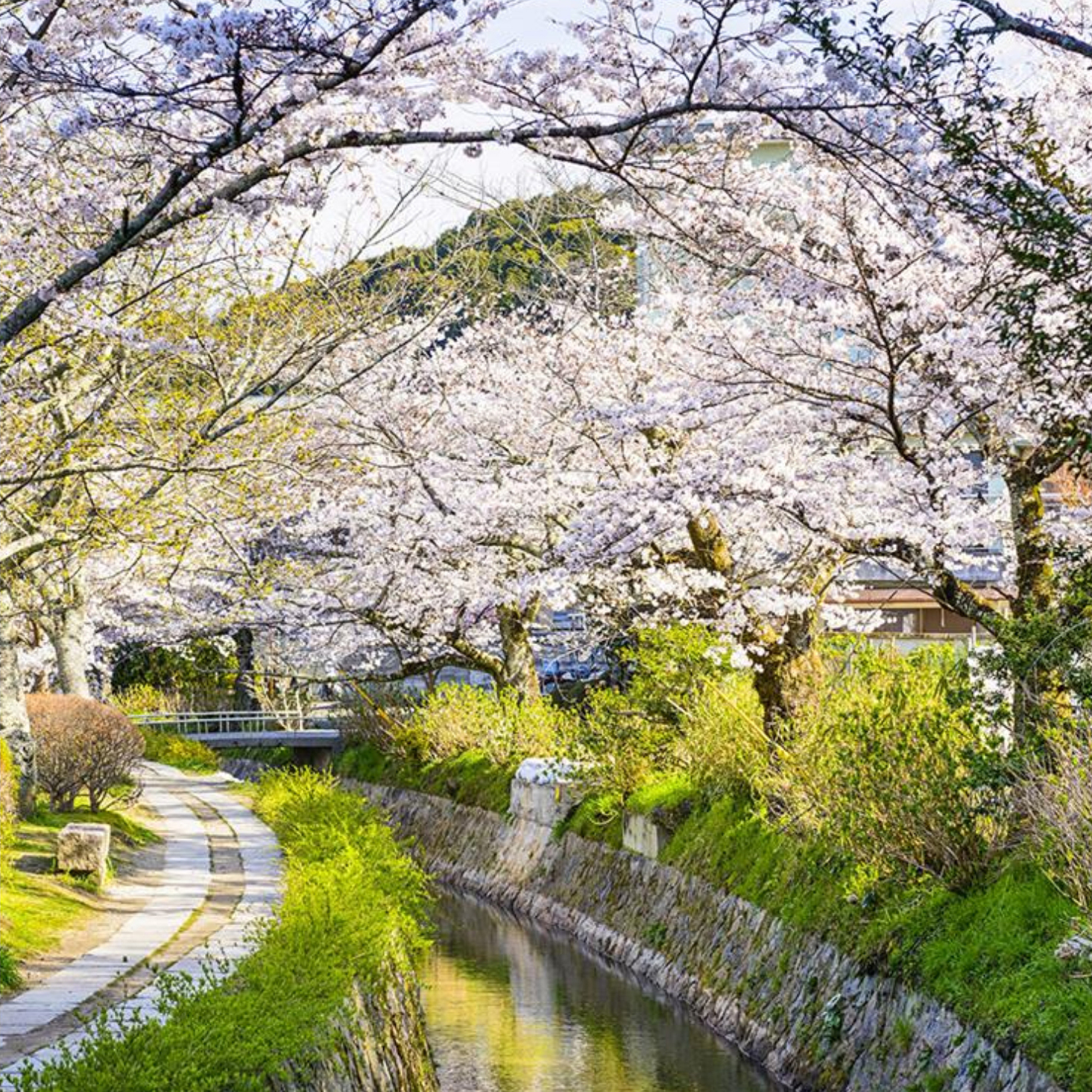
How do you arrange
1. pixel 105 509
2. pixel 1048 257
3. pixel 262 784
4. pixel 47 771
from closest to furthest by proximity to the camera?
pixel 1048 257
pixel 105 509
pixel 47 771
pixel 262 784

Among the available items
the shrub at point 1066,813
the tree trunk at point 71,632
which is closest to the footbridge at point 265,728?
the tree trunk at point 71,632

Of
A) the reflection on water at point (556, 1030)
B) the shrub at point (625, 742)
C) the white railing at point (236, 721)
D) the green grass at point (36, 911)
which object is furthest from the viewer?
the white railing at point (236, 721)

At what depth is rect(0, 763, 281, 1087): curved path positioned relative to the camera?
9.05 meters

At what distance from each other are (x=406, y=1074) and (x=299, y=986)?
261 centimetres

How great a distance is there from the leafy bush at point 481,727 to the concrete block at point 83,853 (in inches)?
304

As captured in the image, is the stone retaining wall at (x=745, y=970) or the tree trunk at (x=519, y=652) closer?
the stone retaining wall at (x=745, y=970)

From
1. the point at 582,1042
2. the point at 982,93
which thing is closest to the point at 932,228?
the point at 982,93

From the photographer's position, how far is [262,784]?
2500 centimetres

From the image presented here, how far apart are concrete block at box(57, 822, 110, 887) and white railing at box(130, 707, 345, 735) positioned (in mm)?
20674

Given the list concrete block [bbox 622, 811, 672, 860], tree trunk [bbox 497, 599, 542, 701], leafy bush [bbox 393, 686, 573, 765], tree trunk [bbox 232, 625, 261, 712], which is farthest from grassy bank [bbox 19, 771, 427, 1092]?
tree trunk [bbox 232, 625, 261, 712]

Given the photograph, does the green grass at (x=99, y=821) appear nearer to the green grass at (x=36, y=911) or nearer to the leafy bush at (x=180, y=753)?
the green grass at (x=36, y=911)

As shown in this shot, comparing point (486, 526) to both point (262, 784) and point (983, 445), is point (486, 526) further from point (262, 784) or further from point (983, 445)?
point (983, 445)

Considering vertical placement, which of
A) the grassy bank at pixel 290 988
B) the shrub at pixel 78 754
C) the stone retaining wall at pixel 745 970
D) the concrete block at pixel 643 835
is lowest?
the stone retaining wall at pixel 745 970

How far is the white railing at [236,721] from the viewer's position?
120 feet
